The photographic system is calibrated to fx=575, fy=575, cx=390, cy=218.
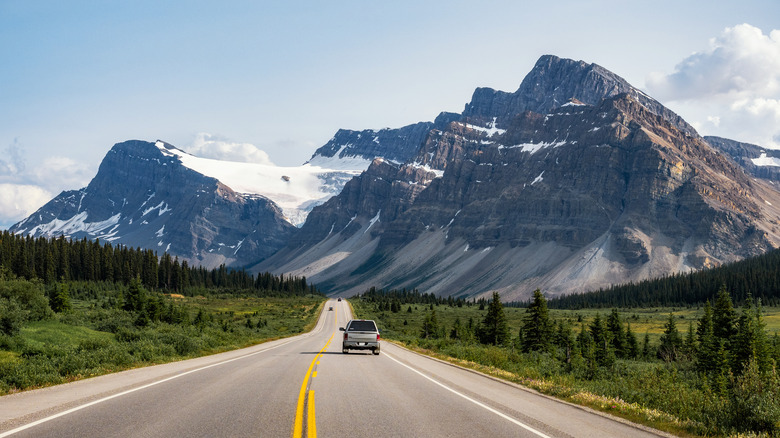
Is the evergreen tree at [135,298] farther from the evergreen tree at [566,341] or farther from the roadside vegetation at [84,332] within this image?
the evergreen tree at [566,341]

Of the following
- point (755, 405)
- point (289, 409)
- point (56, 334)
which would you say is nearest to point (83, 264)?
point (56, 334)

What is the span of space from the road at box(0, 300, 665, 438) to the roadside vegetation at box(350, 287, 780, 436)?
1.34 m

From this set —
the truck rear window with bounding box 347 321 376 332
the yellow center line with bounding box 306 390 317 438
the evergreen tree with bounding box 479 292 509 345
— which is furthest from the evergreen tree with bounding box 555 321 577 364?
the yellow center line with bounding box 306 390 317 438

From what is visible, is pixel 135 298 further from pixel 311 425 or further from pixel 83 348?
pixel 311 425

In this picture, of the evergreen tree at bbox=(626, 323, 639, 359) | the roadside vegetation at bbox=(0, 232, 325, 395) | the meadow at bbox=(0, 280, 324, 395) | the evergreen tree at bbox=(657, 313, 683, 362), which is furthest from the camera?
the evergreen tree at bbox=(626, 323, 639, 359)

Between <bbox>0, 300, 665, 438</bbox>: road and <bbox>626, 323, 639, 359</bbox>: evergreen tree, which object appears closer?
<bbox>0, 300, 665, 438</bbox>: road

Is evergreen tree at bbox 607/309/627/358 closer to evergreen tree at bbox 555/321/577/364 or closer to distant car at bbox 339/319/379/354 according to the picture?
evergreen tree at bbox 555/321/577/364

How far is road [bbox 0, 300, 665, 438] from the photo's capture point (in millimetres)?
10617

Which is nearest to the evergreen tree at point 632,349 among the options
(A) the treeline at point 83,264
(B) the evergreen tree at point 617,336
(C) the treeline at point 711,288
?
(B) the evergreen tree at point 617,336

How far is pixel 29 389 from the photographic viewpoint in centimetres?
1583

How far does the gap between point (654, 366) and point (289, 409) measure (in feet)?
137

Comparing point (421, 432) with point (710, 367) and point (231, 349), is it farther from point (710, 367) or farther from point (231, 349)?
point (710, 367)

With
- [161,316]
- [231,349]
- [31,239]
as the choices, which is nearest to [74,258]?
[31,239]

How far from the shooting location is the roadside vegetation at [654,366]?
1175cm
